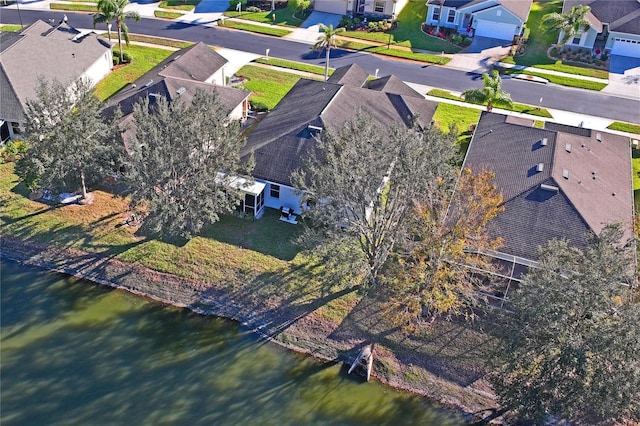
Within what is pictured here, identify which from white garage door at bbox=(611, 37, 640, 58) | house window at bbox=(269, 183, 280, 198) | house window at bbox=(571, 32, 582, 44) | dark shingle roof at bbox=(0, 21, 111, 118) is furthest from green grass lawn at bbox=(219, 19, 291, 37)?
white garage door at bbox=(611, 37, 640, 58)

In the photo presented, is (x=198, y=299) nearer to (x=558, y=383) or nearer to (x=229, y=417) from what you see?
(x=229, y=417)

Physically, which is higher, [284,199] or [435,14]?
[435,14]

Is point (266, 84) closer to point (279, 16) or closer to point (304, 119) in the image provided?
point (304, 119)

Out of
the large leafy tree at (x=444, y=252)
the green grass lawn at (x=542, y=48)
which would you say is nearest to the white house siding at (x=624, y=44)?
the green grass lawn at (x=542, y=48)

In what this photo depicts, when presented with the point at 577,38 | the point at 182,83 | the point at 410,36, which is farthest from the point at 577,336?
the point at 577,38

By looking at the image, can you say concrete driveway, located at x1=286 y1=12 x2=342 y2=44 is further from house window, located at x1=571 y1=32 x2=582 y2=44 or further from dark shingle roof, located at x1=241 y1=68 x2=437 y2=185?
house window, located at x1=571 y1=32 x2=582 y2=44
